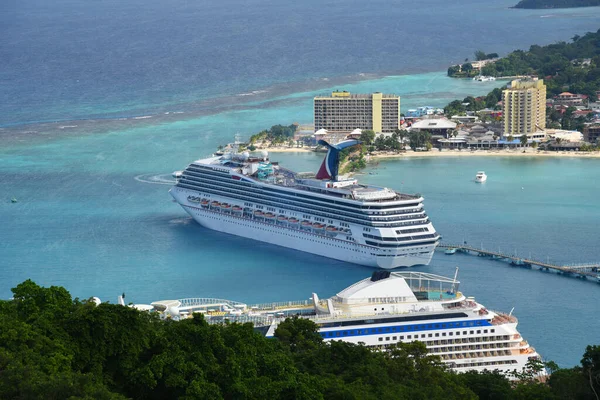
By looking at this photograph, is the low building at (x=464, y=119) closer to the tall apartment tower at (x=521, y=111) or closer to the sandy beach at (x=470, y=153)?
the tall apartment tower at (x=521, y=111)

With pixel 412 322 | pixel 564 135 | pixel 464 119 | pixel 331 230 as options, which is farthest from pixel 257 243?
pixel 464 119

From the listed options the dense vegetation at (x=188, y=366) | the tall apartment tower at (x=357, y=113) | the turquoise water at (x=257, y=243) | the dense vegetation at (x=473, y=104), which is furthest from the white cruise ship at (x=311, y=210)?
the dense vegetation at (x=473, y=104)

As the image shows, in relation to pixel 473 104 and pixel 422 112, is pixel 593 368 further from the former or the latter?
pixel 473 104

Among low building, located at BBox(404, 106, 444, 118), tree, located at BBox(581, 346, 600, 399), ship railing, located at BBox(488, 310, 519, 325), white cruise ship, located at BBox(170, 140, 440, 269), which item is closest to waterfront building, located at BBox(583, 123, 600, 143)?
low building, located at BBox(404, 106, 444, 118)

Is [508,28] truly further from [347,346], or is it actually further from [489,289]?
[347,346]

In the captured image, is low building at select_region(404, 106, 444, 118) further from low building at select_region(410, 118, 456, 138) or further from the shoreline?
the shoreline

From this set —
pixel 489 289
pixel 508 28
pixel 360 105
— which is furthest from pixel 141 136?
pixel 508 28

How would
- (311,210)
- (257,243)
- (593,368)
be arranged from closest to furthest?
1. (593,368)
2. (311,210)
3. (257,243)

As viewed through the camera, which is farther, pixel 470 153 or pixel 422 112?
pixel 422 112
